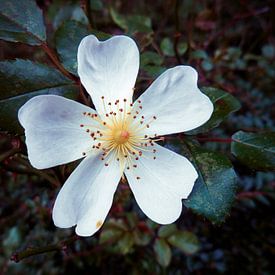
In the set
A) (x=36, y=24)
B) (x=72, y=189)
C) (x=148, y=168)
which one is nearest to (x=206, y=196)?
(x=148, y=168)

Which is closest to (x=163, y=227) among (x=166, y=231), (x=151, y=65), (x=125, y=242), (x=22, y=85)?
(x=166, y=231)

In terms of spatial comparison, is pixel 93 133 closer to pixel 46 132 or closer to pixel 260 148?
pixel 46 132

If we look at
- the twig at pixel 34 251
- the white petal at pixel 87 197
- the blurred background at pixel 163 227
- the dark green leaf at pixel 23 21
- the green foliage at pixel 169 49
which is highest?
the dark green leaf at pixel 23 21

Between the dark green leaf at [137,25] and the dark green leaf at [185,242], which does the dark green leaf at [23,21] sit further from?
the dark green leaf at [185,242]

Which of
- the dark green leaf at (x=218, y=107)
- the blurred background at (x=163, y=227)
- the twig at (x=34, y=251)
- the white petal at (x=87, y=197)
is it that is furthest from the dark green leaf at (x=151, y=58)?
the twig at (x=34, y=251)

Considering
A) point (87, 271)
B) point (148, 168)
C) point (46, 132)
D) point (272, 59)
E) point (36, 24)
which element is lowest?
point (87, 271)

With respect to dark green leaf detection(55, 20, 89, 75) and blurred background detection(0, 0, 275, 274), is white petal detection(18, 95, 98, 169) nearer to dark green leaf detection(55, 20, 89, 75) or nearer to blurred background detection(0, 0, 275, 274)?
dark green leaf detection(55, 20, 89, 75)
